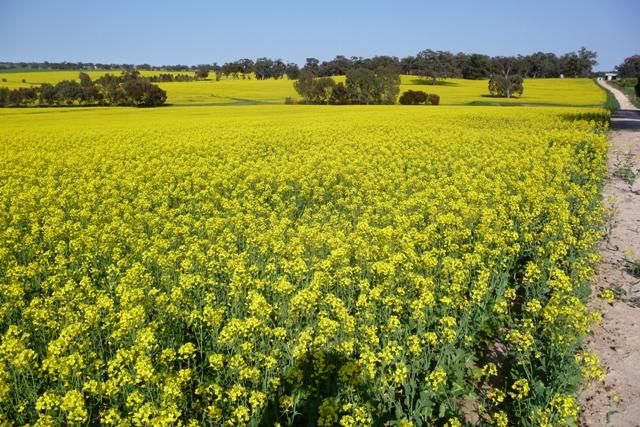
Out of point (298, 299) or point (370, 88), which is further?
point (370, 88)

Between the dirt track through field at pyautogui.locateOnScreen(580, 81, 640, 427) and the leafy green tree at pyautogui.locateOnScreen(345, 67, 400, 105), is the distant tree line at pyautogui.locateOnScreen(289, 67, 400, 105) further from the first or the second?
the dirt track through field at pyautogui.locateOnScreen(580, 81, 640, 427)

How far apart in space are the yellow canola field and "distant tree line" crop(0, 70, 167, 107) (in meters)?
44.6

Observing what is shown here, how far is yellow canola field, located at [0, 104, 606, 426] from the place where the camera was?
17.0 feet

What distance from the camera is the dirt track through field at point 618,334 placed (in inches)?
234

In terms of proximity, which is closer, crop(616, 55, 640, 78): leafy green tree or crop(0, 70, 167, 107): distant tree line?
crop(0, 70, 167, 107): distant tree line

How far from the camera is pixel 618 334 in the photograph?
756 cm

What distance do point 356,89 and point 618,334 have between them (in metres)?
64.6

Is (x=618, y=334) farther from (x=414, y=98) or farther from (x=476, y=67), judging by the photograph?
(x=476, y=67)

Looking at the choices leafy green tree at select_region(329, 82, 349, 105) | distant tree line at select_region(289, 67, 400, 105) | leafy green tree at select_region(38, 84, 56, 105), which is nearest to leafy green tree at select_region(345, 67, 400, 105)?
distant tree line at select_region(289, 67, 400, 105)

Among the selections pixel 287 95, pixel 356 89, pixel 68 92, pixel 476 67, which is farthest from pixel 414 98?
pixel 476 67

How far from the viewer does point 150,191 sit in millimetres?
14820

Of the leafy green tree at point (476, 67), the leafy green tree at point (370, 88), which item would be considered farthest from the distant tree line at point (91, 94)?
the leafy green tree at point (476, 67)

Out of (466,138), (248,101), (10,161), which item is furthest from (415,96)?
(10,161)

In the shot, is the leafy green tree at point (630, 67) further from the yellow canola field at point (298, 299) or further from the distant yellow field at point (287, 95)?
the yellow canola field at point (298, 299)
